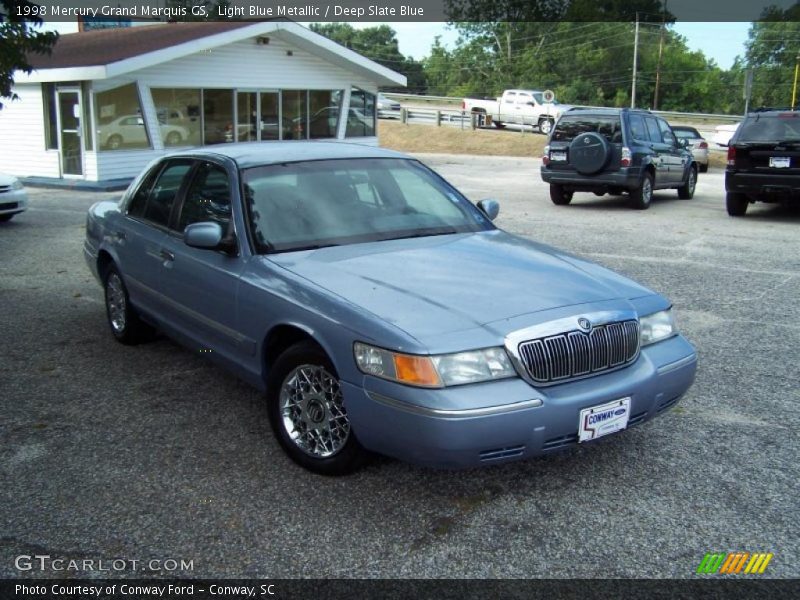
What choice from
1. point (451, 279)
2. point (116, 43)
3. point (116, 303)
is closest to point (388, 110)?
point (116, 43)

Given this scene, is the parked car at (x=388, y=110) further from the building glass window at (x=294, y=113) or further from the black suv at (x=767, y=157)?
the black suv at (x=767, y=157)

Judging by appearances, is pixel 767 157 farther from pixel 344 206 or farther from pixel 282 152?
pixel 344 206

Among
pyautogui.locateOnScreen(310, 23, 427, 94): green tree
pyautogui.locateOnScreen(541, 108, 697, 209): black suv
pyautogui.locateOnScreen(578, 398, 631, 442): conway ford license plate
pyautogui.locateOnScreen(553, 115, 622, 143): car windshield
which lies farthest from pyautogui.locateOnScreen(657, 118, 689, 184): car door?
pyautogui.locateOnScreen(310, 23, 427, 94): green tree

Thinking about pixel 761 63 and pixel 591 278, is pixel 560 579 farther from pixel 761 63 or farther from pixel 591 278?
pixel 761 63

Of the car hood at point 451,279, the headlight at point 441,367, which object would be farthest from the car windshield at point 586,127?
the headlight at point 441,367

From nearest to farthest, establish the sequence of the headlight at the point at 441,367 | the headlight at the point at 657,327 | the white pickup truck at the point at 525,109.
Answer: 1. the headlight at the point at 441,367
2. the headlight at the point at 657,327
3. the white pickup truck at the point at 525,109

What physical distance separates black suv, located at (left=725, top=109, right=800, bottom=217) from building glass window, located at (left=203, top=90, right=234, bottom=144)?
46.5 feet

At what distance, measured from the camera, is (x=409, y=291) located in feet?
12.9

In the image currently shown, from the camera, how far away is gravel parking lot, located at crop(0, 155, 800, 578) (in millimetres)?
3373

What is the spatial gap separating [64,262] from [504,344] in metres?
7.94

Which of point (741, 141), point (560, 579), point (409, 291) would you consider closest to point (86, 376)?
A: point (409, 291)

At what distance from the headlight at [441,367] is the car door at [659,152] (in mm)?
13038

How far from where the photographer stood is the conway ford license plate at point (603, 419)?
3658mm

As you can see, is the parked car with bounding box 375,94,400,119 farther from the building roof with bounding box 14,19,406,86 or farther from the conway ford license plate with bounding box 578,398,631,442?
the conway ford license plate with bounding box 578,398,631,442
